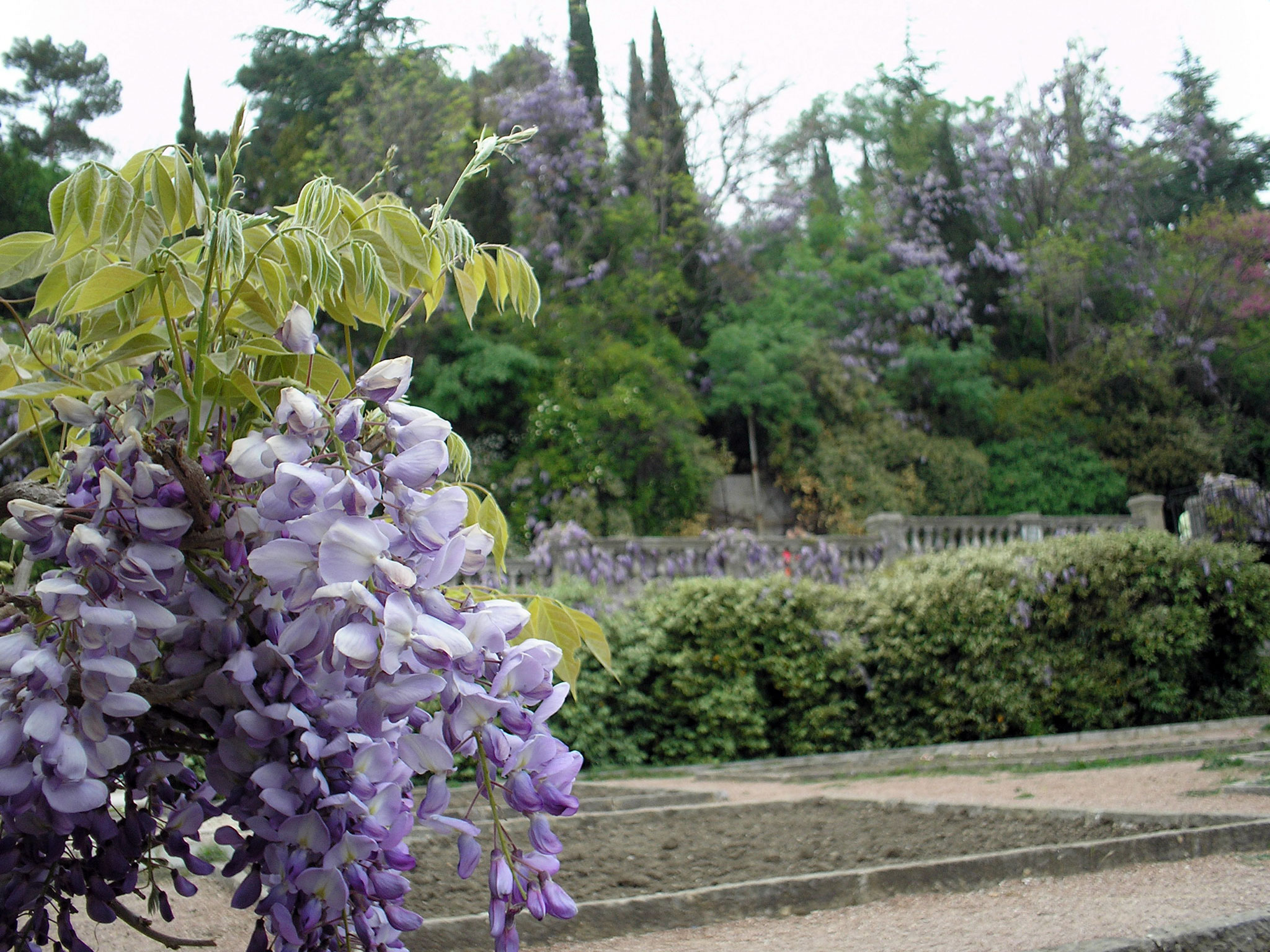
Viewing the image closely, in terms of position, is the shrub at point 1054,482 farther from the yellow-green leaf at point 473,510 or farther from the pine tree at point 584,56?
the yellow-green leaf at point 473,510

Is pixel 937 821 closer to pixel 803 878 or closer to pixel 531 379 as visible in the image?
pixel 803 878

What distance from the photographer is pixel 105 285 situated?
1.19 meters

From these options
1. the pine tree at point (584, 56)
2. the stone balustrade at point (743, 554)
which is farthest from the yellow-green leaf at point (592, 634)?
the pine tree at point (584, 56)

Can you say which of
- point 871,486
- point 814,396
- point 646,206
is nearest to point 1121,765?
point 871,486

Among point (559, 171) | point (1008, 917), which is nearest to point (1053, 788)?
point (1008, 917)

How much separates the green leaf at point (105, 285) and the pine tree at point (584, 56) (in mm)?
22032

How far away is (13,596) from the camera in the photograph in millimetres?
1140

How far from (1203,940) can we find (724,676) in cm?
685

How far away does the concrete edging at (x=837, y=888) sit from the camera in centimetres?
248

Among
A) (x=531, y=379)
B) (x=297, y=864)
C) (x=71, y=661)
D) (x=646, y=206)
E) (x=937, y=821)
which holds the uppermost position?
(x=646, y=206)

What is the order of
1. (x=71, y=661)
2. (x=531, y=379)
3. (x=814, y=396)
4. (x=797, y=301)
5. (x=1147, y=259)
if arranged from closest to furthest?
1. (x=71, y=661)
2. (x=531, y=379)
3. (x=814, y=396)
4. (x=797, y=301)
5. (x=1147, y=259)

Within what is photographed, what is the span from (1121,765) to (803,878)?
4720 mm

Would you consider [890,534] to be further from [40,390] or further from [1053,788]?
[40,390]

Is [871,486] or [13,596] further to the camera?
[871,486]
